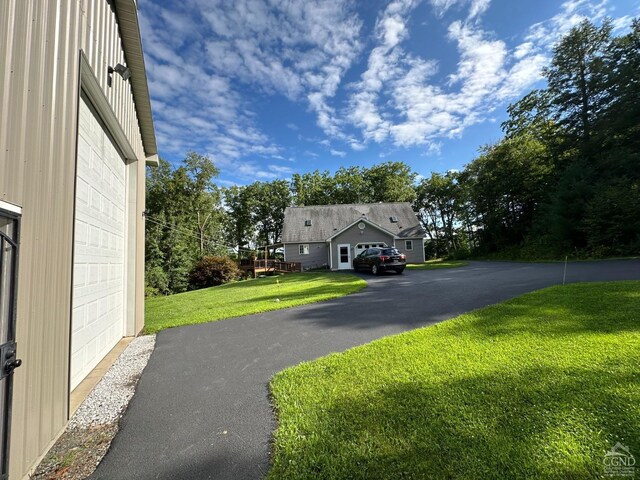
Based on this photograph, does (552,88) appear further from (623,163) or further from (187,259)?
(187,259)

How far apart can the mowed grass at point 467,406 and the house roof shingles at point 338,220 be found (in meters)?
20.4

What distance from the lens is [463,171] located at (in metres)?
34.4

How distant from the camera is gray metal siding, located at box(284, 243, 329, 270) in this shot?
80.5 ft

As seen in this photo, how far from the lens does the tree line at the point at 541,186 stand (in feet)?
57.4

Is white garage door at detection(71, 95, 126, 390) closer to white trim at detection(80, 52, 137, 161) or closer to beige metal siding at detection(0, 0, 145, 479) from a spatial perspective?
white trim at detection(80, 52, 137, 161)

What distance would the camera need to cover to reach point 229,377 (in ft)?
11.6

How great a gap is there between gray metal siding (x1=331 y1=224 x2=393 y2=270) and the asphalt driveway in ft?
48.9

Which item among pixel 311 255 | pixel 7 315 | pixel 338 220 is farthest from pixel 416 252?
pixel 7 315

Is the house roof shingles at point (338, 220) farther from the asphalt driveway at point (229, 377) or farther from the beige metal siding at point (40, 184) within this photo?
the beige metal siding at point (40, 184)

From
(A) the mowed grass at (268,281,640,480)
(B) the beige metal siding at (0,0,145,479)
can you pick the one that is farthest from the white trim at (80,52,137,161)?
(A) the mowed grass at (268,281,640,480)

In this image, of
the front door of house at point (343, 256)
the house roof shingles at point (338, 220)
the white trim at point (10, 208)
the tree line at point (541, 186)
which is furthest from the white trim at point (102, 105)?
the house roof shingles at point (338, 220)

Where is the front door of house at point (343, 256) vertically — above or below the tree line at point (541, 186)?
below

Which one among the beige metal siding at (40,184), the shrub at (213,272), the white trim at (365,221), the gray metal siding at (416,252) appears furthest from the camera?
the gray metal siding at (416,252)

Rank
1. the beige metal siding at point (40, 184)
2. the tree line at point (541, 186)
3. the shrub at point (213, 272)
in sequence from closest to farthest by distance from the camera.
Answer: the beige metal siding at point (40, 184), the tree line at point (541, 186), the shrub at point (213, 272)
